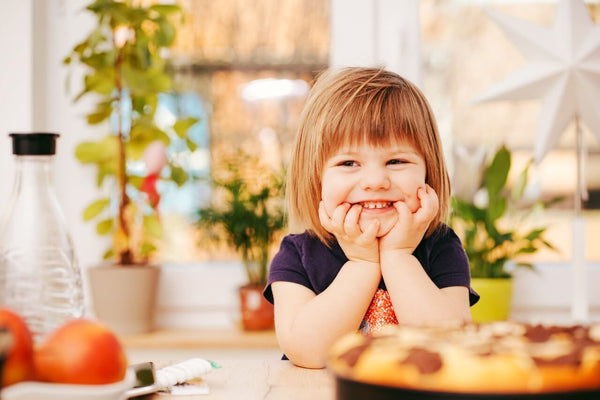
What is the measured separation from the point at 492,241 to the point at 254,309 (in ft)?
2.27

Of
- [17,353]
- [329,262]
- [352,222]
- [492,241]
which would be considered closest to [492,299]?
[492,241]

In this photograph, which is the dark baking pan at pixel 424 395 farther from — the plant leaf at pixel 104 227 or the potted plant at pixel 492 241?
the plant leaf at pixel 104 227

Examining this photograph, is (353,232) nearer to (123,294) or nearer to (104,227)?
(123,294)

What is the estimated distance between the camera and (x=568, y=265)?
80.7 inches

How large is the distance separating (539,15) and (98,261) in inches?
63.4

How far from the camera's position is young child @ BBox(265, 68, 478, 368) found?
3.11ft

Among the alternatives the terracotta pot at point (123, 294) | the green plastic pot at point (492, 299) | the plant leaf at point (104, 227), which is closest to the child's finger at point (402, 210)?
the green plastic pot at point (492, 299)

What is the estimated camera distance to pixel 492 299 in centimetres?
174

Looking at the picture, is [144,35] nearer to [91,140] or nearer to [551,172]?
[91,140]

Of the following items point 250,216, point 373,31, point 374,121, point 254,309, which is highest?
point 373,31

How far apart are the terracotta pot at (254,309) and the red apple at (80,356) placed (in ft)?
4.36

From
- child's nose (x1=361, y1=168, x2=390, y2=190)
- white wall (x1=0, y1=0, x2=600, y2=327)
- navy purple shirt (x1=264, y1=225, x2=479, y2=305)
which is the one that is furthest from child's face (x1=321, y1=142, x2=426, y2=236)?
white wall (x1=0, y1=0, x2=600, y2=327)

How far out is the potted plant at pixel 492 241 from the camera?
174 cm

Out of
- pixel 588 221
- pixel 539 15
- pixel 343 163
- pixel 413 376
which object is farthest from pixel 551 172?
pixel 413 376
